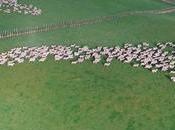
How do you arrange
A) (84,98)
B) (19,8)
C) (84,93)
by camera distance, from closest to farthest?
(84,98), (84,93), (19,8)

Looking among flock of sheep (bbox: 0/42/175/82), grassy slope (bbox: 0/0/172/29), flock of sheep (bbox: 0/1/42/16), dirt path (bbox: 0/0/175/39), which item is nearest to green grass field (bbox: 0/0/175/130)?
flock of sheep (bbox: 0/42/175/82)

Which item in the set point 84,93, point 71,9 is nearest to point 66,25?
point 71,9

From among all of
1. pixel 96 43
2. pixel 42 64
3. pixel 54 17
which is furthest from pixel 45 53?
pixel 54 17

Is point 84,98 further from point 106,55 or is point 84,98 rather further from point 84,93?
point 106,55

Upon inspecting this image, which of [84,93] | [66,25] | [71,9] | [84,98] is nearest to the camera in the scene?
[84,98]

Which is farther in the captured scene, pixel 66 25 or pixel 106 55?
pixel 66 25

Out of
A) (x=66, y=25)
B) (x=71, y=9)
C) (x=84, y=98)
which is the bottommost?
(x=84, y=98)
